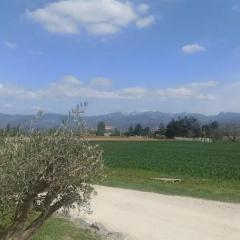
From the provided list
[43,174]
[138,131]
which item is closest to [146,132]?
[138,131]

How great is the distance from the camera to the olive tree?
7535 mm

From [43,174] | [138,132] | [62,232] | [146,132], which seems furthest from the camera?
[138,132]

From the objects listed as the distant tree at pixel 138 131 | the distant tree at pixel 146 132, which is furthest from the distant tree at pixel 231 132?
the distant tree at pixel 138 131

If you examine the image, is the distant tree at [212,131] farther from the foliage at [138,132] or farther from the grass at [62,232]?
the grass at [62,232]

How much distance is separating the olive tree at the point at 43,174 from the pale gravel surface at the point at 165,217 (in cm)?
409

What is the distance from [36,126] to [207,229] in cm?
601

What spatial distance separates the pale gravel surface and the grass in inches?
30.3

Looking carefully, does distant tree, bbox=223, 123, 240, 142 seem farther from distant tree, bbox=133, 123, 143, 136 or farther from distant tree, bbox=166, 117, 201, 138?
distant tree, bbox=133, 123, 143, 136

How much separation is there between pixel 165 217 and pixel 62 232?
3.56 metres

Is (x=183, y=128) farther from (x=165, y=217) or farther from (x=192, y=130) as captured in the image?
(x=165, y=217)

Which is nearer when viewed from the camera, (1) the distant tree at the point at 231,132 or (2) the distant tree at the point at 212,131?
(1) the distant tree at the point at 231,132

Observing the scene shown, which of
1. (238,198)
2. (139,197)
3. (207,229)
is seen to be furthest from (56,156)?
(238,198)

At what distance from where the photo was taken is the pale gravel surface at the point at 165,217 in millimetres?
12078

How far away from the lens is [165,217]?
1438 cm
